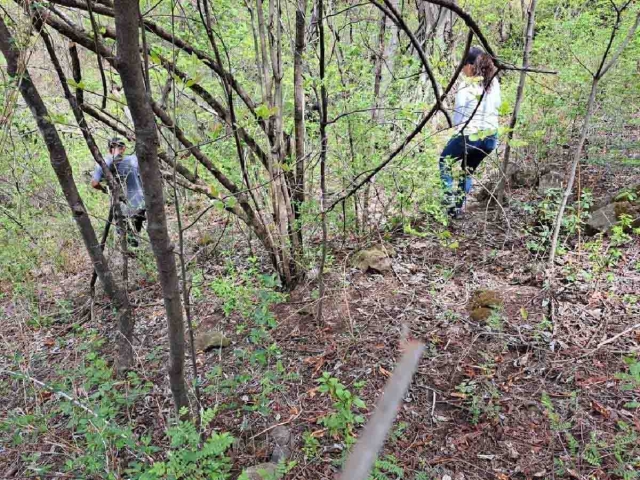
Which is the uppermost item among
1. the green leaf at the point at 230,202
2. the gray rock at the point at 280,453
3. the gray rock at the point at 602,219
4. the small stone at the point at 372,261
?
the green leaf at the point at 230,202

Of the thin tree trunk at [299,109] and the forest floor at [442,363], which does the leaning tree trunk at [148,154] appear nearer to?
the forest floor at [442,363]

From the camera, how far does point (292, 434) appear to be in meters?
2.31

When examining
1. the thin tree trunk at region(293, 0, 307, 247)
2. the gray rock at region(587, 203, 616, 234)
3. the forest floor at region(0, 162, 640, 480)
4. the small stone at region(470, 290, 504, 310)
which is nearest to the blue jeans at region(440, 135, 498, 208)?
the forest floor at region(0, 162, 640, 480)

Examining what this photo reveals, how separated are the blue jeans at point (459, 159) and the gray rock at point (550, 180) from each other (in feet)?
2.61

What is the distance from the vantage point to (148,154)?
1.42m

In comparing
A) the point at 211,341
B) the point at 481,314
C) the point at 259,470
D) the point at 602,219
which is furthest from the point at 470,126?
the point at 259,470

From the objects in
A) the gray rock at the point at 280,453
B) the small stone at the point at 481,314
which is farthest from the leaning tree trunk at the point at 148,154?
the small stone at the point at 481,314

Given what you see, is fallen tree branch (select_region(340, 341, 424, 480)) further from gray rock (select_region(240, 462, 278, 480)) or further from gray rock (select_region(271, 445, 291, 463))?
gray rock (select_region(271, 445, 291, 463))

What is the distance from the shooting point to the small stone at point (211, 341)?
123 inches

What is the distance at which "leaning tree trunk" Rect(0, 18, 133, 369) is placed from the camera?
2266 millimetres

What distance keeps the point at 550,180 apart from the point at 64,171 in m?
4.63

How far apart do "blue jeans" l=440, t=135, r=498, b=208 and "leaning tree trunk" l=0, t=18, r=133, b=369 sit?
9.47ft

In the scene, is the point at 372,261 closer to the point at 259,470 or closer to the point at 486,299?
the point at 486,299

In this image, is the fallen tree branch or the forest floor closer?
the fallen tree branch
